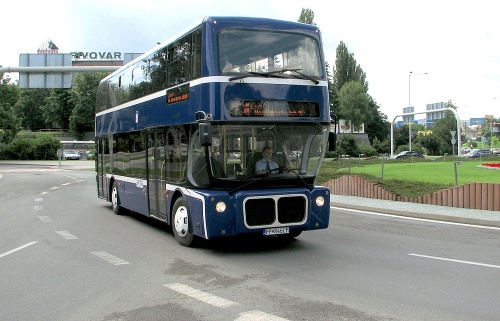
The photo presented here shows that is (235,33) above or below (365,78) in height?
below

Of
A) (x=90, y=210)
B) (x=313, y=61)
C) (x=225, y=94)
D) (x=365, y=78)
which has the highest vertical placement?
(x=365, y=78)

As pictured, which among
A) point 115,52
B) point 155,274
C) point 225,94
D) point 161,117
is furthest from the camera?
point 115,52

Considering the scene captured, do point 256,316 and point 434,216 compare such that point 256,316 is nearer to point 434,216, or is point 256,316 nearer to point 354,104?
point 434,216

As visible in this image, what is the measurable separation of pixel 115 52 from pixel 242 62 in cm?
9764

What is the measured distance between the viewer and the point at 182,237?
34.6 ft

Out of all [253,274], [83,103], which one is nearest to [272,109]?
[253,274]

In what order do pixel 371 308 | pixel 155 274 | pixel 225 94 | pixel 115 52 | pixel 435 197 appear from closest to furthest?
1. pixel 371 308
2. pixel 155 274
3. pixel 225 94
4. pixel 435 197
5. pixel 115 52

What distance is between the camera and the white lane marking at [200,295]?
646cm

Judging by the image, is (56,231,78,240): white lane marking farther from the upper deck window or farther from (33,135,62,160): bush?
(33,135,62,160): bush

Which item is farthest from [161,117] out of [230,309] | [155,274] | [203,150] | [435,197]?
[435,197]

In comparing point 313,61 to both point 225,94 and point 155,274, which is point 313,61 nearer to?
point 225,94

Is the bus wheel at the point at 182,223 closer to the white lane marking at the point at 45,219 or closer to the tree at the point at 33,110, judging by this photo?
the white lane marking at the point at 45,219

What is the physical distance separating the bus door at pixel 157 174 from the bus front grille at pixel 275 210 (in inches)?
106

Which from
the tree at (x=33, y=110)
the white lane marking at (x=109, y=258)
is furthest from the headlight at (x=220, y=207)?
the tree at (x=33, y=110)
